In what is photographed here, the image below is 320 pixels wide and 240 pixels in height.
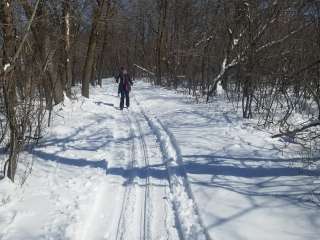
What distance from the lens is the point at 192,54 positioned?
24281 millimetres

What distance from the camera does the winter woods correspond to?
7.53 m

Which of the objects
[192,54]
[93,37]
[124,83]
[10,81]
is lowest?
[124,83]

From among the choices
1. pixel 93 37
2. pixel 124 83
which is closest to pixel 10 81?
pixel 124 83

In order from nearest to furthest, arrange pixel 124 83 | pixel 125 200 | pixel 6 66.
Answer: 1. pixel 6 66
2. pixel 125 200
3. pixel 124 83

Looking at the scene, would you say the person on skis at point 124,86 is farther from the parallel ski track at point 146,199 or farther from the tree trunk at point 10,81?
the tree trunk at point 10,81

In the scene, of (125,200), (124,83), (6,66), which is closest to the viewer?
(6,66)

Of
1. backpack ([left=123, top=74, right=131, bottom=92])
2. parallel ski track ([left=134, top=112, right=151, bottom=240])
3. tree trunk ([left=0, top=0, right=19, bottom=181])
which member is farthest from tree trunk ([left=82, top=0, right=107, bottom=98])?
tree trunk ([left=0, top=0, right=19, bottom=181])

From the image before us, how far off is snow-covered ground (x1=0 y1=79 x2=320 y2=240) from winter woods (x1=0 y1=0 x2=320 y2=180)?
784 millimetres

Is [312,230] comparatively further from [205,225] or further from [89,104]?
[89,104]

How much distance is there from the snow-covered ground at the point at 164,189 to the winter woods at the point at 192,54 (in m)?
0.78

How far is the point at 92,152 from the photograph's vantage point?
32.7 ft

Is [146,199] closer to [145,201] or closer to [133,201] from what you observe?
[145,201]

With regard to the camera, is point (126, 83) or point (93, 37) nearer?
point (126, 83)

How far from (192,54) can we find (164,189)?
1782 cm
